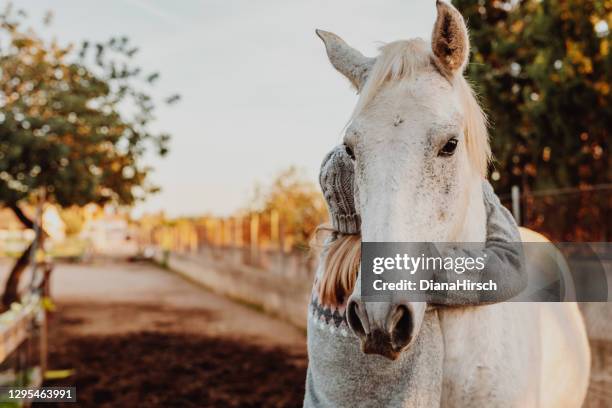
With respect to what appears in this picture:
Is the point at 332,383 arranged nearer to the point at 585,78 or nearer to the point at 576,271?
the point at 576,271

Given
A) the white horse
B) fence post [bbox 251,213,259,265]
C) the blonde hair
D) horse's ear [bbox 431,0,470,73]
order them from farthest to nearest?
1. fence post [bbox 251,213,259,265]
2. the blonde hair
3. horse's ear [bbox 431,0,470,73]
4. the white horse

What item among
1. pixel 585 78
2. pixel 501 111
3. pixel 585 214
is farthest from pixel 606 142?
pixel 585 214

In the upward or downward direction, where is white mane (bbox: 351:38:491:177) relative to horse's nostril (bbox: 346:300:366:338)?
upward

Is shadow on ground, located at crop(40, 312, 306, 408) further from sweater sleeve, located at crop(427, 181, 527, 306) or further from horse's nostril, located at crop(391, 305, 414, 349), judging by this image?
horse's nostril, located at crop(391, 305, 414, 349)

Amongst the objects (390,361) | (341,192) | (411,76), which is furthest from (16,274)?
(411,76)

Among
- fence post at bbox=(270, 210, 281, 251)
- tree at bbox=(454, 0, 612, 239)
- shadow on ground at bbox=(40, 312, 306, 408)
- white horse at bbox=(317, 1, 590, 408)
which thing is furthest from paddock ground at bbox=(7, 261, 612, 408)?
tree at bbox=(454, 0, 612, 239)

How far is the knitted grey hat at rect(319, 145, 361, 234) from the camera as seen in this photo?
1812 mm

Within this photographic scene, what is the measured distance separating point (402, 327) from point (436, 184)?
0.40m

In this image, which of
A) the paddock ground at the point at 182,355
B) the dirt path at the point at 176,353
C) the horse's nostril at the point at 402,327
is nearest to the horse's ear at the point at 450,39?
the horse's nostril at the point at 402,327

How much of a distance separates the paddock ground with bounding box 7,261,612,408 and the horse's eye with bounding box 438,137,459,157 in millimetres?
3692

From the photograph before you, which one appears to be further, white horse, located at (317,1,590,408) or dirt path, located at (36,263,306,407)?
dirt path, located at (36,263,306,407)

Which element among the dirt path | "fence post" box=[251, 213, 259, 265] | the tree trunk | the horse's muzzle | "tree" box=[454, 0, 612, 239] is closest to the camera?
the horse's muzzle

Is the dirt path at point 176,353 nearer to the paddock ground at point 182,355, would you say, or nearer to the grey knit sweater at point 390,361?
the paddock ground at point 182,355

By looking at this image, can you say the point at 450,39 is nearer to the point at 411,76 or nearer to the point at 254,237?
the point at 411,76
